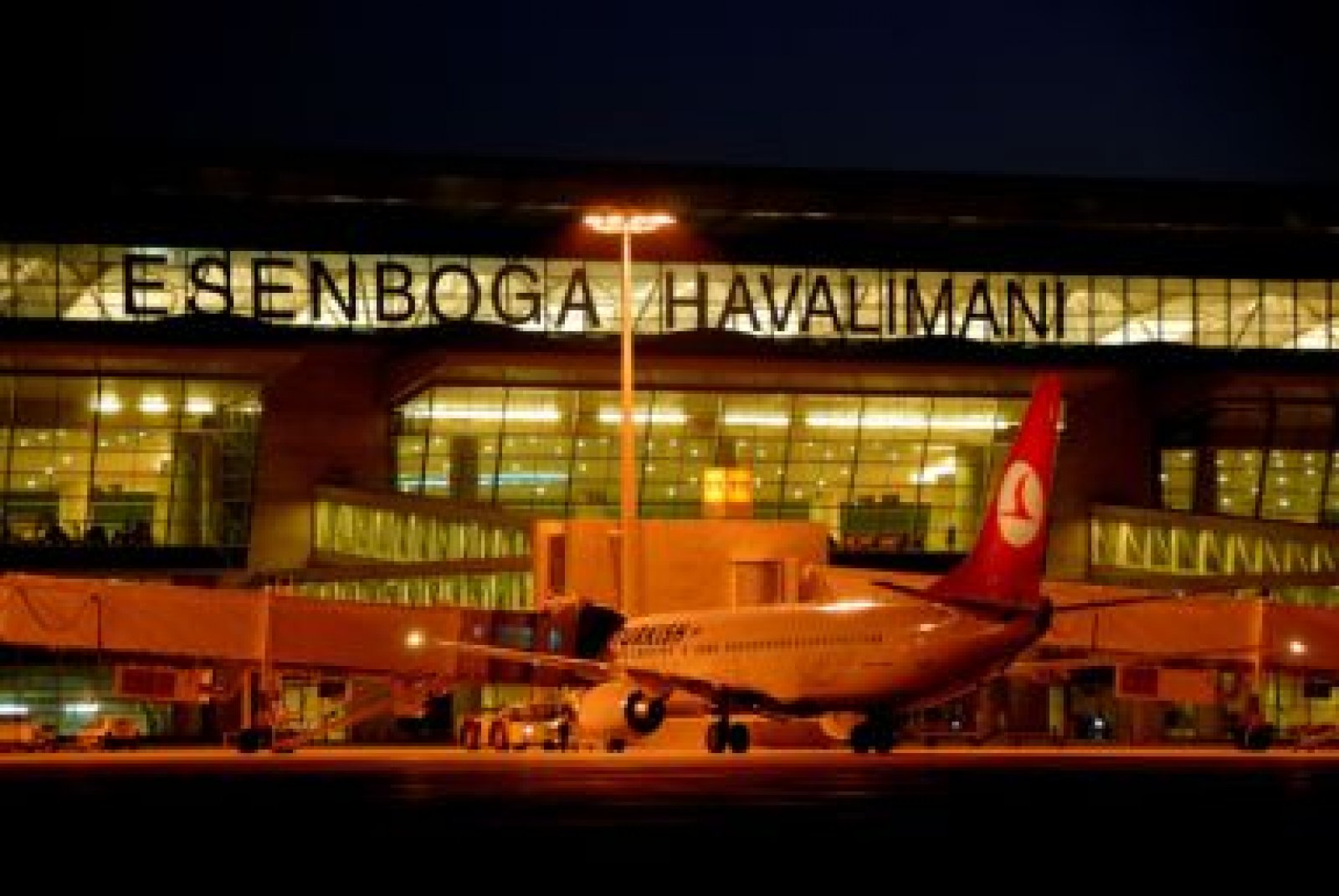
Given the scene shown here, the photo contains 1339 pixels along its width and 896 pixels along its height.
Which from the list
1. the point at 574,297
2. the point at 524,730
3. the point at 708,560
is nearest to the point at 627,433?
the point at 708,560

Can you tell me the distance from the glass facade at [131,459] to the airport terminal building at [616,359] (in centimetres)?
12

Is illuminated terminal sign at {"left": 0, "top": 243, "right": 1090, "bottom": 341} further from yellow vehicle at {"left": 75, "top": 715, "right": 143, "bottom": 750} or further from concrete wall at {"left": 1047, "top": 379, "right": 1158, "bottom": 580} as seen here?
yellow vehicle at {"left": 75, "top": 715, "right": 143, "bottom": 750}

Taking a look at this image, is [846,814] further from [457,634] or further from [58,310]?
[58,310]

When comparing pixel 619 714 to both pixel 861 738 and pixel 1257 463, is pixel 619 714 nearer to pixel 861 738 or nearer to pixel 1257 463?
pixel 861 738

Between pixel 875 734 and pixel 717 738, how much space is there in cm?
438

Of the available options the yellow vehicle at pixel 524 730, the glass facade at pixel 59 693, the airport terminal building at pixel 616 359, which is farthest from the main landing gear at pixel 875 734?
the glass facade at pixel 59 693

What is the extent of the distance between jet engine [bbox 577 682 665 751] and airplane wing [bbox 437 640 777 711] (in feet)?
1.37

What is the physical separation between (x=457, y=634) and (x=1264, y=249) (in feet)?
174

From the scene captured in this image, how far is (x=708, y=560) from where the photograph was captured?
2771 inches

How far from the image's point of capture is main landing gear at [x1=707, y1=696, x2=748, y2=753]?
63031 millimetres

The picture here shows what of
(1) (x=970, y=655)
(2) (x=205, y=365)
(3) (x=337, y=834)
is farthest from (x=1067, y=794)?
(2) (x=205, y=365)

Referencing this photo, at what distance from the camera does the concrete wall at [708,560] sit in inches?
2749

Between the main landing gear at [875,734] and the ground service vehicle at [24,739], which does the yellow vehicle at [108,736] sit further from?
the main landing gear at [875,734]

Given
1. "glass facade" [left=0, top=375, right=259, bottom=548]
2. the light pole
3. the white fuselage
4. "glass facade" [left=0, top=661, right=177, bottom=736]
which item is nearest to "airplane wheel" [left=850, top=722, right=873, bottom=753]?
the white fuselage
